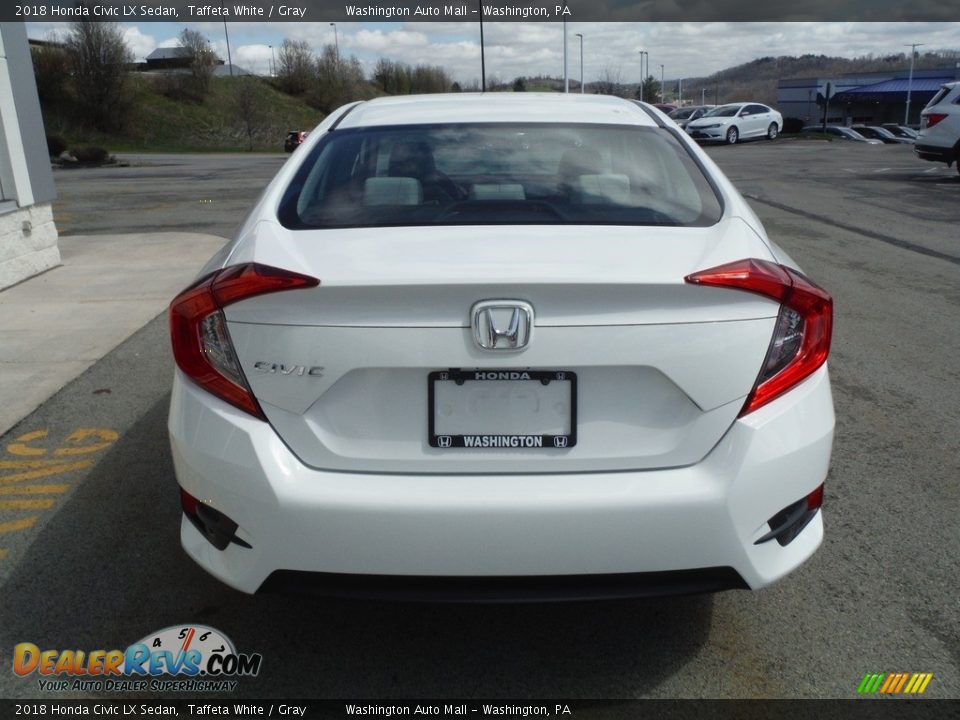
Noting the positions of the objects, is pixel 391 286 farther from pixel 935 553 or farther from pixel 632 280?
pixel 935 553

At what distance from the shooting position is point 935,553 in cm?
335

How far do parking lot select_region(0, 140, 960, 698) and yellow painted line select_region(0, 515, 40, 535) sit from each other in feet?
0.05

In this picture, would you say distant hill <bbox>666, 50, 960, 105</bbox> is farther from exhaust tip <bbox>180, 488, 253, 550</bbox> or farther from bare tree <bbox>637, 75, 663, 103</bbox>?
exhaust tip <bbox>180, 488, 253, 550</bbox>

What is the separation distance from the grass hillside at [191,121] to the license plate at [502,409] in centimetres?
5983

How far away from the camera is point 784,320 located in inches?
93.5

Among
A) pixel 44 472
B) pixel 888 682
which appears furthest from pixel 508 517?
pixel 44 472

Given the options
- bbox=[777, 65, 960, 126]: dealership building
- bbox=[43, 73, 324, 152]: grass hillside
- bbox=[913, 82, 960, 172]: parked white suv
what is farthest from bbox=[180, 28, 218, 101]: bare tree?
bbox=[913, 82, 960, 172]: parked white suv

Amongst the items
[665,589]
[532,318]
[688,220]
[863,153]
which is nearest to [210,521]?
[532,318]

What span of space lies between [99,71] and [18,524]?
227 ft

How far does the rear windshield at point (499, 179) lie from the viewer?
2748 millimetres

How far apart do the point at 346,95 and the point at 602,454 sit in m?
94.0

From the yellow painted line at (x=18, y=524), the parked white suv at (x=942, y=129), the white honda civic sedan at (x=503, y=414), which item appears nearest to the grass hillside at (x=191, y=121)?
the parked white suv at (x=942, y=129)

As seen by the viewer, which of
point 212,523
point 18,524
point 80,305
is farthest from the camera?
point 80,305

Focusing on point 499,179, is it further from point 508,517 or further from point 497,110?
point 508,517
